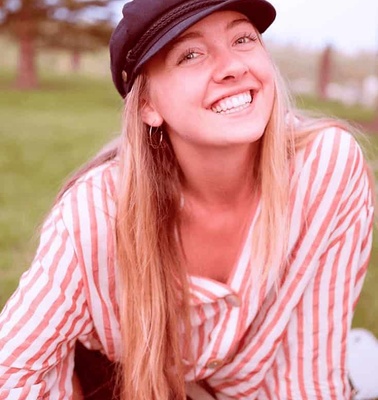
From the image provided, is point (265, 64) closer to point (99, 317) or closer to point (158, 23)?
point (158, 23)

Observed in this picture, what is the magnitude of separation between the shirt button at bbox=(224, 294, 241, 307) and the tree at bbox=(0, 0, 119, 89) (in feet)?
59.0

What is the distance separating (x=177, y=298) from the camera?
1.99 metres

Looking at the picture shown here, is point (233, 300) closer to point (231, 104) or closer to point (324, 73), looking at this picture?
point (231, 104)

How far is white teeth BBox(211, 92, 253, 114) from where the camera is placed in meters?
1.76

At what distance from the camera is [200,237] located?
6.88ft

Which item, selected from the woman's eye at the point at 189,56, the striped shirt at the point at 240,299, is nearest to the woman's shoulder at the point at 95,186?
the striped shirt at the point at 240,299

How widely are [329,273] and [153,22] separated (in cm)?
94

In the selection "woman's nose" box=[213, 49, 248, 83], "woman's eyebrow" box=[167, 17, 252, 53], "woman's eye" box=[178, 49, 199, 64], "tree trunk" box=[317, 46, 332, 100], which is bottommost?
"woman's nose" box=[213, 49, 248, 83]

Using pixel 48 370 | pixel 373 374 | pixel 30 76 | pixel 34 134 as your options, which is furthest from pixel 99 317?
pixel 30 76

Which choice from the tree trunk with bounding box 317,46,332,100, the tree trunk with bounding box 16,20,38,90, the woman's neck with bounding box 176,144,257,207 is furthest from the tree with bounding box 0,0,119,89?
the woman's neck with bounding box 176,144,257,207

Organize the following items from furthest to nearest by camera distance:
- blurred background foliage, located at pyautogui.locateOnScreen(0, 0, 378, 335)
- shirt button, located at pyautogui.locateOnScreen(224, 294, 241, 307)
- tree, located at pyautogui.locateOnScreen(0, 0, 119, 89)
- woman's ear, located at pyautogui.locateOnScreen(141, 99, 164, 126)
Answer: tree, located at pyautogui.locateOnScreen(0, 0, 119, 89) < blurred background foliage, located at pyautogui.locateOnScreen(0, 0, 378, 335) < shirt button, located at pyautogui.locateOnScreen(224, 294, 241, 307) < woman's ear, located at pyautogui.locateOnScreen(141, 99, 164, 126)

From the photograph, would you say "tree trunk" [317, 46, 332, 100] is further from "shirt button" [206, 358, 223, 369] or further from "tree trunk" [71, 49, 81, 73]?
"shirt button" [206, 358, 223, 369]

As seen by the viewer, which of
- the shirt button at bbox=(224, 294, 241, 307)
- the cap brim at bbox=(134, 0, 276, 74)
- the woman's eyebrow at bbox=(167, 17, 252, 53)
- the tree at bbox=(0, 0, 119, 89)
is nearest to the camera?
the cap brim at bbox=(134, 0, 276, 74)

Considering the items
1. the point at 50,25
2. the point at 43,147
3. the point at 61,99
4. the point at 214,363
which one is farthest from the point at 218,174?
the point at 50,25
